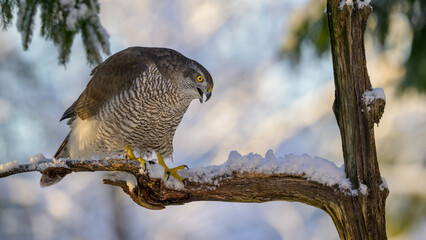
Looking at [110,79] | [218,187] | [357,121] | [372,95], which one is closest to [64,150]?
[110,79]

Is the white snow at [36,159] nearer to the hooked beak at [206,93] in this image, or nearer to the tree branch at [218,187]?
the tree branch at [218,187]

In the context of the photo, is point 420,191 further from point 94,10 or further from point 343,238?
point 94,10

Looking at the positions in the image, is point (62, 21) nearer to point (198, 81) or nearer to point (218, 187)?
point (198, 81)

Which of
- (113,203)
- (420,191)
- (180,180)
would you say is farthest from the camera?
(113,203)

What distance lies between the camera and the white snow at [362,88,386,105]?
9.90 feet

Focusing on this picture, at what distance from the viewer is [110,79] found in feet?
13.7

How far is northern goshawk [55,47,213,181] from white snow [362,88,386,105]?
1480 mm

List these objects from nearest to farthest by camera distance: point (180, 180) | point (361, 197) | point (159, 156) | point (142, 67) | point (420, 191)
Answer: point (361, 197) → point (180, 180) → point (142, 67) → point (159, 156) → point (420, 191)

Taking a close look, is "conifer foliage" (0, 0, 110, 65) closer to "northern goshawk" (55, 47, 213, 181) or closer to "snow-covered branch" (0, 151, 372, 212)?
"northern goshawk" (55, 47, 213, 181)

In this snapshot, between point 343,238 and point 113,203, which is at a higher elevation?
point 113,203

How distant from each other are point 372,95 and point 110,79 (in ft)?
7.31

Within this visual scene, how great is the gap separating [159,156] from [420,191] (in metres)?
3.79

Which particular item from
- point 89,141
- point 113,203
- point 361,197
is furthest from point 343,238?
point 113,203

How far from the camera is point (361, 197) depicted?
9.93ft
